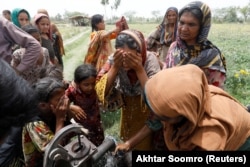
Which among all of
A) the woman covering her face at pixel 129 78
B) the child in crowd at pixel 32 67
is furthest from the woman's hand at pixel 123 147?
the child in crowd at pixel 32 67

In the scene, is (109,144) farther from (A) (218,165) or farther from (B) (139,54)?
(B) (139,54)

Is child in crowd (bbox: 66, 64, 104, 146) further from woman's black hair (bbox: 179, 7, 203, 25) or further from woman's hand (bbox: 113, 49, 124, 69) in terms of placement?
woman's black hair (bbox: 179, 7, 203, 25)

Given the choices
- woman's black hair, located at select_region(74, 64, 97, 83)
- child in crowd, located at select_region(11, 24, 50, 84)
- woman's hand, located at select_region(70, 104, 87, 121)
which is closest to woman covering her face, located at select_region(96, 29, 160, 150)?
woman's black hair, located at select_region(74, 64, 97, 83)

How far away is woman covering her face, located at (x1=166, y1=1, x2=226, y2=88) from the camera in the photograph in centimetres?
229

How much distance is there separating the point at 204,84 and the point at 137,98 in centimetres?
93

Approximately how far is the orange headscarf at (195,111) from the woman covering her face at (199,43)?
0.73 m

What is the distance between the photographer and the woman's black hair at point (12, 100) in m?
1.00

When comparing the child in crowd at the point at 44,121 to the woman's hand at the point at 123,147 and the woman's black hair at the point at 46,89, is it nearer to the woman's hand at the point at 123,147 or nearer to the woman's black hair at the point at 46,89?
the woman's black hair at the point at 46,89

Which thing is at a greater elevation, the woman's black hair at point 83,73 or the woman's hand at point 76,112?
the woman's black hair at point 83,73

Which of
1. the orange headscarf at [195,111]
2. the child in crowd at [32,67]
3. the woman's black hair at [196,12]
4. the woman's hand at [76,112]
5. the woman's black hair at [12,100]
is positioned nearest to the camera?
the woman's black hair at [12,100]

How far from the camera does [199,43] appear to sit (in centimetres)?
237

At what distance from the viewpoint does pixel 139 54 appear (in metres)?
2.11

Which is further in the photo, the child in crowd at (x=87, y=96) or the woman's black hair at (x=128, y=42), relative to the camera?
the child in crowd at (x=87, y=96)

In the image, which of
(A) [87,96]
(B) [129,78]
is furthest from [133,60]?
(A) [87,96]
